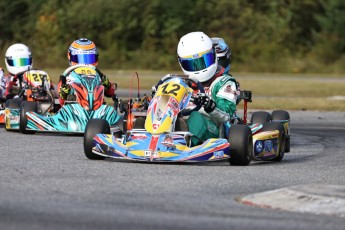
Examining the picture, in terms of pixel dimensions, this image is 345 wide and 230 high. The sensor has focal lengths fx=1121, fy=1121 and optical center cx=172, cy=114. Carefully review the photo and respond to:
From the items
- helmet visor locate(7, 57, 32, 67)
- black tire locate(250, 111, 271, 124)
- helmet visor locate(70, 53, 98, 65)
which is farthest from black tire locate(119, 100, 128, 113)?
helmet visor locate(7, 57, 32, 67)

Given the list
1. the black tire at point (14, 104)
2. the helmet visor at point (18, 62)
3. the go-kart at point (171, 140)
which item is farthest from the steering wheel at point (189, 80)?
the helmet visor at point (18, 62)

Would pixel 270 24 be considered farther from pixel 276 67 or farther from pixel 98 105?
pixel 98 105

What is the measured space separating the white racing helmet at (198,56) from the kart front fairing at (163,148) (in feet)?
4.10

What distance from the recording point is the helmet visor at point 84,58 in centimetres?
1571

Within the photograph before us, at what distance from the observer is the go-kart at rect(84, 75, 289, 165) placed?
1041cm

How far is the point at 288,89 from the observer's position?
33188mm

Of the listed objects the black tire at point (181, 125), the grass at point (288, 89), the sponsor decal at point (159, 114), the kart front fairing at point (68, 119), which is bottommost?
the grass at point (288, 89)

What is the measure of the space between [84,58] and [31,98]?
4.41ft

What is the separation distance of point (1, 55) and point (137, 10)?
27.5 ft

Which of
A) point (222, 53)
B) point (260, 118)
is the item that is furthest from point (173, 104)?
point (260, 118)

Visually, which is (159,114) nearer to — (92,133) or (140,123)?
(140,123)

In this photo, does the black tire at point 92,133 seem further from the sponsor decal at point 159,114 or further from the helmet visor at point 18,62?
the helmet visor at point 18,62

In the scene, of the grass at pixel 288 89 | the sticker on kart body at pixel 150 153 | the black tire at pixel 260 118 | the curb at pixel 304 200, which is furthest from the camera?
the grass at pixel 288 89

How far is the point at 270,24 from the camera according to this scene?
48.2 metres
